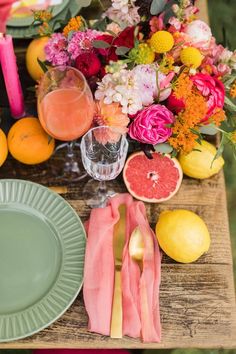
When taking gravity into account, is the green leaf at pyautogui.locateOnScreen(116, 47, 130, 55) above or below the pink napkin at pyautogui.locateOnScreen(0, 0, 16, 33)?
below

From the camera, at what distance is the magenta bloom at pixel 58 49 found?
3.57 ft

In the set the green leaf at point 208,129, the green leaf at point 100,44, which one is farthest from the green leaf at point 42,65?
the green leaf at point 208,129

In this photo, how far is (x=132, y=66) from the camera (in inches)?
40.8

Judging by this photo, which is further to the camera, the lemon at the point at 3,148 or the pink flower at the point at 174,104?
the lemon at the point at 3,148

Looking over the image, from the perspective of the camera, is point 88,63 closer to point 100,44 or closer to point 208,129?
point 100,44

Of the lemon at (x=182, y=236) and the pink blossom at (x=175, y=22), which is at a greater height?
the pink blossom at (x=175, y=22)

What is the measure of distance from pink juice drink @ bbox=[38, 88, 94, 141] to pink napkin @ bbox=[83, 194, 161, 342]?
19 cm

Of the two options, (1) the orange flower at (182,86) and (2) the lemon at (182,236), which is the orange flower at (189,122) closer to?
(1) the orange flower at (182,86)

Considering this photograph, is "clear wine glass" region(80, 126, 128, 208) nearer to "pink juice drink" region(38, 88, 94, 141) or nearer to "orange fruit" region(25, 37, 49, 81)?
"pink juice drink" region(38, 88, 94, 141)

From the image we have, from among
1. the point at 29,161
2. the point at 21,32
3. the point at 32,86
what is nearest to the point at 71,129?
the point at 29,161

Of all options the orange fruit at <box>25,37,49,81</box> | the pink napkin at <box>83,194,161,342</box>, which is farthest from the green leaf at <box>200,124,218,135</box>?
the orange fruit at <box>25,37,49,81</box>

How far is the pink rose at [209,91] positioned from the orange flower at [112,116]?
157 millimetres

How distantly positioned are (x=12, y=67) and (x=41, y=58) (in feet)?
0.37

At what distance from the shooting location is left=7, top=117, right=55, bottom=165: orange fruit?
1.16 m
